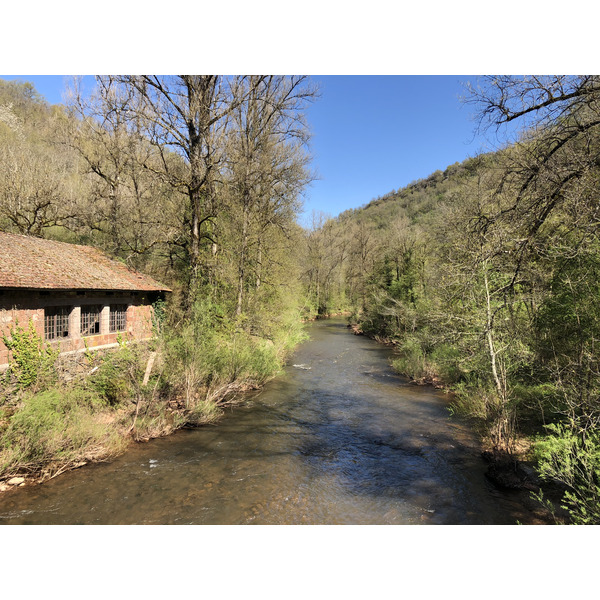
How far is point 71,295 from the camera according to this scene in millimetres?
10312

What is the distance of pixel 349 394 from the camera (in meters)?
12.4

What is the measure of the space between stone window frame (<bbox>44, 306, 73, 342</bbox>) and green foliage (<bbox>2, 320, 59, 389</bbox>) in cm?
74

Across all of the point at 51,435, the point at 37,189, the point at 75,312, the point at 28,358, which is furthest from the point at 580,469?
the point at 37,189

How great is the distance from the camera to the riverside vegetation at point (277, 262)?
452 centimetres

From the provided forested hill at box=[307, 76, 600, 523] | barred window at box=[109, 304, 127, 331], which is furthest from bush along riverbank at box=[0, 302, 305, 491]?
forested hill at box=[307, 76, 600, 523]

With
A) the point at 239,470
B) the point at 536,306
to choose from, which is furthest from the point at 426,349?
the point at 239,470

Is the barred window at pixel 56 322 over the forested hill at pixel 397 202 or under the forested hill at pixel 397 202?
under

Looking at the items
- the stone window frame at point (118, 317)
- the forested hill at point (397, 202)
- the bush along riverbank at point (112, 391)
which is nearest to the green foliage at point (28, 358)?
the bush along riverbank at point (112, 391)

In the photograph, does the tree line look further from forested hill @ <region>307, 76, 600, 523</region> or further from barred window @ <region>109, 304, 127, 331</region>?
forested hill @ <region>307, 76, 600, 523</region>

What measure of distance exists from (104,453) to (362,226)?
39214mm

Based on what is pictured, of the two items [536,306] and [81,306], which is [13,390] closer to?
[81,306]

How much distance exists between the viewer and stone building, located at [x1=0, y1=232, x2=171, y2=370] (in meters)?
8.62

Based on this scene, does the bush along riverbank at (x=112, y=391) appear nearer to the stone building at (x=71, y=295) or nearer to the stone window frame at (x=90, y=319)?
the stone building at (x=71, y=295)

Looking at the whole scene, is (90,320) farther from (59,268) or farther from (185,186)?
(185,186)
